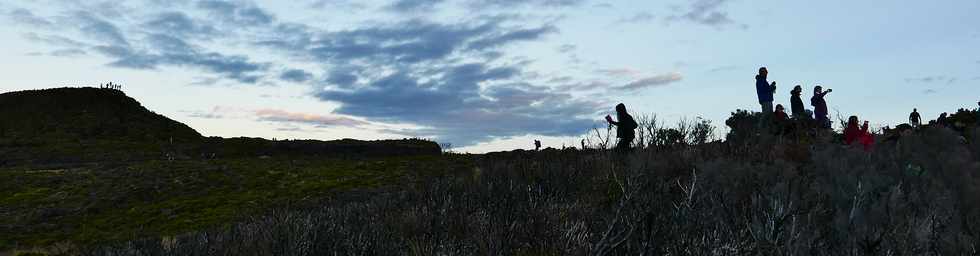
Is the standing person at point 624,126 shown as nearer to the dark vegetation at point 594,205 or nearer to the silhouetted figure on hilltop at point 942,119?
the dark vegetation at point 594,205

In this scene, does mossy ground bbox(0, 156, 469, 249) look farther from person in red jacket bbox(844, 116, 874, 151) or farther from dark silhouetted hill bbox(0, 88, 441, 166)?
person in red jacket bbox(844, 116, 874, 151)

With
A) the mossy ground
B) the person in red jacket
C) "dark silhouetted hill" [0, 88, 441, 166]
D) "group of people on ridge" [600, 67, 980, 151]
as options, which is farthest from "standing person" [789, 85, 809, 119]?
"dark silhouetted hill" [0, 88, 441, 166]

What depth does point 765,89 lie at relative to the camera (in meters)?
16.2

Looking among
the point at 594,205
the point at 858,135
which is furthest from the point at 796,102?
the point at 594,205

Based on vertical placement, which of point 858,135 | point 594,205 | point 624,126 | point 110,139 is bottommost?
point 594,205

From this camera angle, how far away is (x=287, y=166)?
1525cm

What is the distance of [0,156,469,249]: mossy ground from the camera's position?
31.1ft

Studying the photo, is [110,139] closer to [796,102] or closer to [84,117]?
[84,117]

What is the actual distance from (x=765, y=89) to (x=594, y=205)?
1160cm

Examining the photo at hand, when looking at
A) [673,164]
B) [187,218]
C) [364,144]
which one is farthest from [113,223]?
[364,144]

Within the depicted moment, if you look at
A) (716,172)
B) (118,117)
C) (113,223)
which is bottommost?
(113,223)

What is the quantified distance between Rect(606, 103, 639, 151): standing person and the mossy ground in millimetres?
3573

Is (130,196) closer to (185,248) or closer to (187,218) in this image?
(187,218)

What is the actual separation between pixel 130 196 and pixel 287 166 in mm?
3700
